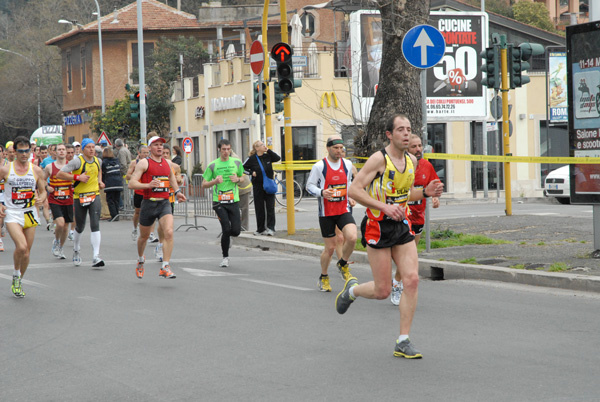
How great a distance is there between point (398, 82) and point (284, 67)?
272cm

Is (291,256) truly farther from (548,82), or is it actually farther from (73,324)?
(548,82)

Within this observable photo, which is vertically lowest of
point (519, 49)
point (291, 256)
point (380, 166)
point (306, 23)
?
point (291, 256)

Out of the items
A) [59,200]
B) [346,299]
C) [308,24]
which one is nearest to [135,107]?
[59,200]

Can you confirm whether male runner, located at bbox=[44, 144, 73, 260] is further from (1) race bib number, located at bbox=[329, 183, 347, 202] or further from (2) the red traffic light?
(1) race bib number, located at bbox=[329, 183, 347, 202]

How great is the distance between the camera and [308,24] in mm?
49438

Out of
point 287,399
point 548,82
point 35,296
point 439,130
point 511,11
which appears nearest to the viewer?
point 287,399

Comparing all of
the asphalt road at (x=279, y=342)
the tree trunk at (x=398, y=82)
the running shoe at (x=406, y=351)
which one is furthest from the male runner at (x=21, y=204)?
the tree trunk at (x=398, y=82)

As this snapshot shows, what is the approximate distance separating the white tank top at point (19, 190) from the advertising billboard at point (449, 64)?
80.7 feet

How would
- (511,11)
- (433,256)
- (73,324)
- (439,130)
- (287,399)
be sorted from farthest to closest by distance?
(511,11) < (439,130) < (433,256) < (73,324) < (287,399)

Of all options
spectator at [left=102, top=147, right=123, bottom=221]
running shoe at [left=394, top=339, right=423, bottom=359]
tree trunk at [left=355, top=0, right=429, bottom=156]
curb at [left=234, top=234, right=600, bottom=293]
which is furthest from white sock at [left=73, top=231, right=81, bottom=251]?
spectator at [left=102, top=147, right=123, bottom=221]

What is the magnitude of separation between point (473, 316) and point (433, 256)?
14.6 ft

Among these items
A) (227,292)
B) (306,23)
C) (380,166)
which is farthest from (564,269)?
(306,23)

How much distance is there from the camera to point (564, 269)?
456 inches

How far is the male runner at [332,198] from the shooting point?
11258mm
